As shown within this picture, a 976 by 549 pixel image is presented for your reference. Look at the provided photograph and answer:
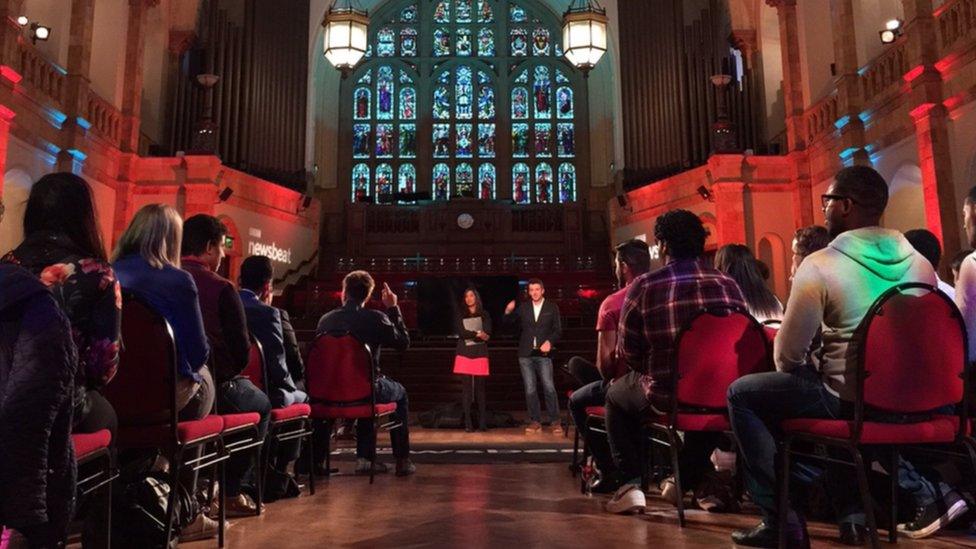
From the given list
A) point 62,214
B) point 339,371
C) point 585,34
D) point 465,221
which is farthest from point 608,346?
point 465,221

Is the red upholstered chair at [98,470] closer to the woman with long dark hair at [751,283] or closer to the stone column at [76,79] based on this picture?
the woman with long dark hair at [751,283]

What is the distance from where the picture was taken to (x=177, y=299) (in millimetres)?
2219

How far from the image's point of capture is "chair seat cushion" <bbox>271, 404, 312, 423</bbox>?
3.08 m

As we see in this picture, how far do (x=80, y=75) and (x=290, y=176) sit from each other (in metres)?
5.62

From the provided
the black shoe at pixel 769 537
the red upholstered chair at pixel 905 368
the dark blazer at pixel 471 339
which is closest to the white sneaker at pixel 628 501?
the black shoe at pixel 769 537

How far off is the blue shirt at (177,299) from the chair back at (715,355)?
1580 mm

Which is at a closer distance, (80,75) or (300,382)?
(300,382)

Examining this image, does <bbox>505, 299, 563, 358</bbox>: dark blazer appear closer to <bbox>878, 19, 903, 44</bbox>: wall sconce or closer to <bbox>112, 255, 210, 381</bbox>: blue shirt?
<bbox>112, 255, 210, 381</bbox>: blue shirt

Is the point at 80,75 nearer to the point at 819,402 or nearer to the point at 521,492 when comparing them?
the point at 521,492

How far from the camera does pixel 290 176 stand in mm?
15352

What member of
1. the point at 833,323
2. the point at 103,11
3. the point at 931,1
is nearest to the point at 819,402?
the point at 833,323

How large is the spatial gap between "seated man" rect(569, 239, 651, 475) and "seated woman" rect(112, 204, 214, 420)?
1640mm

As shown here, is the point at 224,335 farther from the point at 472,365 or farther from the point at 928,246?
the point at 472,365

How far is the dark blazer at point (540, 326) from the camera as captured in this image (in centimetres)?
646
